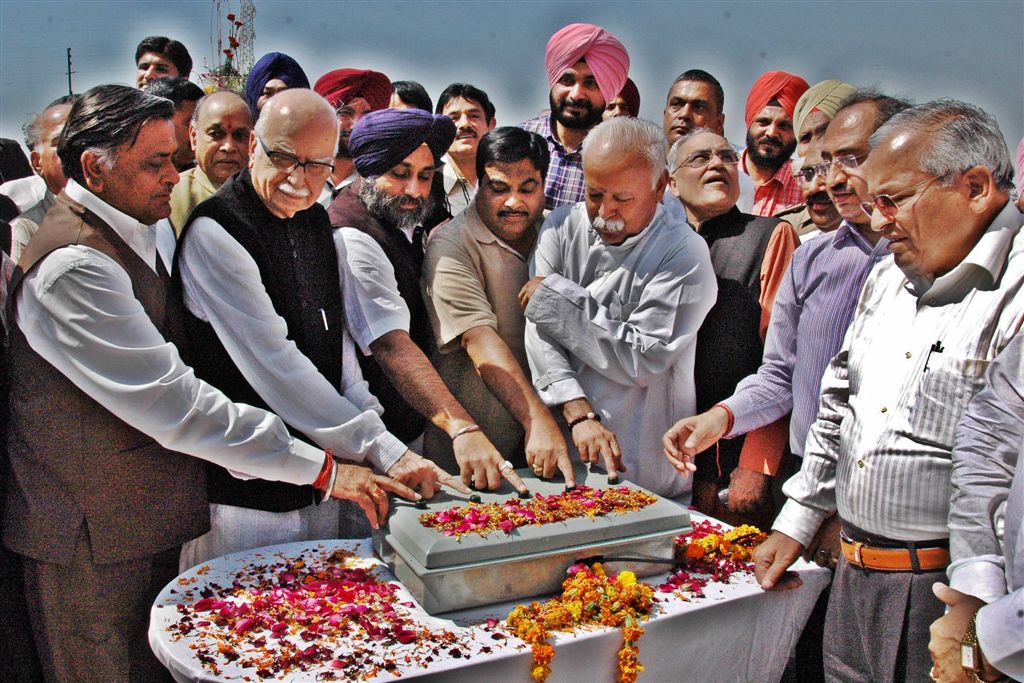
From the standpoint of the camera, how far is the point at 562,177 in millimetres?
3988

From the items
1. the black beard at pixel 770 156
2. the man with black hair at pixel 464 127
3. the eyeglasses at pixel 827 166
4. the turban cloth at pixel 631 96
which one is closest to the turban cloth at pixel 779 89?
the black beard at pixel 770 156

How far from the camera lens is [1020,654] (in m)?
1.60

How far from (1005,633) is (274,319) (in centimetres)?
205

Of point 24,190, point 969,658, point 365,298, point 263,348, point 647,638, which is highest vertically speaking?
point 24,190

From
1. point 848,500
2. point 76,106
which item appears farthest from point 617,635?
point 76,106

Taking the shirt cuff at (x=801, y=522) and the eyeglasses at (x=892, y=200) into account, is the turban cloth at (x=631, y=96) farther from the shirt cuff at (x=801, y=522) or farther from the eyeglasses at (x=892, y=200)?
the shirt cuff at (x=801, y=522)

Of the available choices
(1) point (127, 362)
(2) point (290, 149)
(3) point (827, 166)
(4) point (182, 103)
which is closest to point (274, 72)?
(4) point (182, 103)

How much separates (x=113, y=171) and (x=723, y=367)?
217cm

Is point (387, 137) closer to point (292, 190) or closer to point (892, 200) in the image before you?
point (292, 190)

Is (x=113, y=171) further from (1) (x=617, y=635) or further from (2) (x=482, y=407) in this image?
(1) (x=617, y=635)

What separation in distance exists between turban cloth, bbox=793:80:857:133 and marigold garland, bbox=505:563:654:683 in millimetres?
2290

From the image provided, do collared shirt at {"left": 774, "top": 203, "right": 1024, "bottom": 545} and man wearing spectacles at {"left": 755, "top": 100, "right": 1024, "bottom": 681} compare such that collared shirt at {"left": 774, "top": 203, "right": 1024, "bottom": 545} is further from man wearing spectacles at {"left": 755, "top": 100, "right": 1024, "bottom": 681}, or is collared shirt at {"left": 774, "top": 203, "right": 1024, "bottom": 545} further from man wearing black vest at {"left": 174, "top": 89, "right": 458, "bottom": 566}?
man wearing black vest at {"left": 174, "top": 89, "right": 458, "bottom": 566}

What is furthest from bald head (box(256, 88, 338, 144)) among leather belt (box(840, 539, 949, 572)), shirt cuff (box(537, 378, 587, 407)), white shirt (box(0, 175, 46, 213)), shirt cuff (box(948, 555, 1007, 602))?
shirt cuff (box(948, 555, 1007, 602))

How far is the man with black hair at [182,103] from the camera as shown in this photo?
3557 mm
